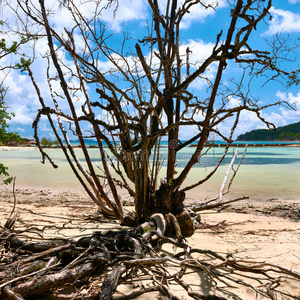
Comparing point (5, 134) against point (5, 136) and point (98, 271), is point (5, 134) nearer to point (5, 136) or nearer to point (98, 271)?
point (5, 136)

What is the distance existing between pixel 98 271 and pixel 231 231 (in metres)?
2.55

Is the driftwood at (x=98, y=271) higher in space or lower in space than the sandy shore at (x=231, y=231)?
higher

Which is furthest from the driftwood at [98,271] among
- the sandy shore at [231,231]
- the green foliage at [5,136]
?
the green foliage at [5,136]

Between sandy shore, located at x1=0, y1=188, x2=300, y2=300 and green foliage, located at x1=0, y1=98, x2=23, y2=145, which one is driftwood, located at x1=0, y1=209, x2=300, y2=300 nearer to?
sandy shore, located at x1=0, y1=188, x2=300, y2=300

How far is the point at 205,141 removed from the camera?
151 inches

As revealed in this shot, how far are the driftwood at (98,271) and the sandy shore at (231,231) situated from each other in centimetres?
10

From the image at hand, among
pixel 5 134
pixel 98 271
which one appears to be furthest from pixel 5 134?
pixel 98 271

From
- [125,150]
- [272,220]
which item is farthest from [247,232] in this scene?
[125,150]

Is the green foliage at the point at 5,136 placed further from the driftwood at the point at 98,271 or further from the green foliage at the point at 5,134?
the driftwood at the point at 98,271

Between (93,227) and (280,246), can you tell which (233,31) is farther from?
(93,227)

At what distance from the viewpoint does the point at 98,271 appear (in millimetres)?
2148

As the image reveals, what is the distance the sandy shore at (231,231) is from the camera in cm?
211

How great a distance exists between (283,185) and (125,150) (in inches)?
332

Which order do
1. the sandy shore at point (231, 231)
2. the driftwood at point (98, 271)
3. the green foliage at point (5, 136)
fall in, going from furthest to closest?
the green foliage at point (5, 136) < the sandy shore at point (231, 231) < the driftwood at point (98, 271)
